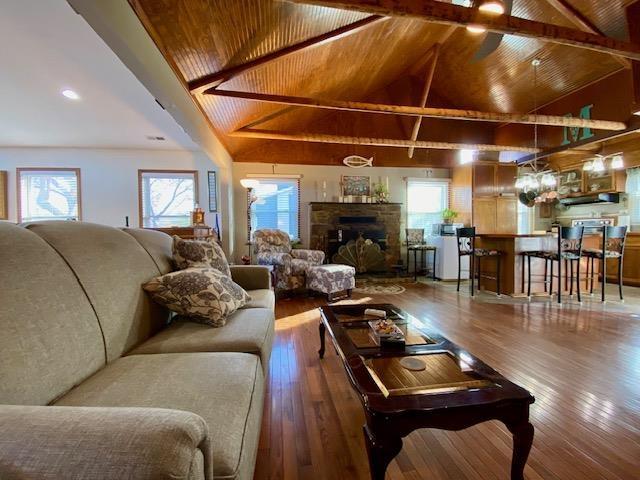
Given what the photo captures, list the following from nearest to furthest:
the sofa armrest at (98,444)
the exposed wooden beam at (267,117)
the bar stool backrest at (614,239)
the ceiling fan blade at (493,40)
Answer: the sofa armrest at (98,444) → the ceiling fan blade at (493,40) → the bar stool backrest at (614,239) → the exposed wooden beam at (267,117)

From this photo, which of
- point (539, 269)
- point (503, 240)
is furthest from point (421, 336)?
point (539, 269)

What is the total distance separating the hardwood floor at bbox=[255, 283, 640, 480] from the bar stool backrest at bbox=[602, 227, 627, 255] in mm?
1281

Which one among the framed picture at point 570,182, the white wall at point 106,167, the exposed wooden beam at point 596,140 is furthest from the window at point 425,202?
the white wall at point 106,167

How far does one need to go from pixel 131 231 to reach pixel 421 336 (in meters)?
1.94

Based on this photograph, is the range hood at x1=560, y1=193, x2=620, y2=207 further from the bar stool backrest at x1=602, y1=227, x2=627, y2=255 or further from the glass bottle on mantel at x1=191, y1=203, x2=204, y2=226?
the glass bottle on mantel at x1=191, y1=203, x2=204, y2=226

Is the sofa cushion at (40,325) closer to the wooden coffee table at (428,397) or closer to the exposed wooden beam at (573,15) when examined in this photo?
the wooden coffee table at (428,397)

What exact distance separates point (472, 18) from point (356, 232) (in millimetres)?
4249

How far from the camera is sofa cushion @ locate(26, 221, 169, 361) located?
124 cm

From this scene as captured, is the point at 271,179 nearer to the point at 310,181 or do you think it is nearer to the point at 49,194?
the point at 310,181

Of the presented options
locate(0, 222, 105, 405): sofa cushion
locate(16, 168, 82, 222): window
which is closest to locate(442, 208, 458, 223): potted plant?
locate(0, 222, 105, 405): sofa cushion

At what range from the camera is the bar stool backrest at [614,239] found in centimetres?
391

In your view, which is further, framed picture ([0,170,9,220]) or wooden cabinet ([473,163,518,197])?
wooden cabinet ([473,163,518,197])

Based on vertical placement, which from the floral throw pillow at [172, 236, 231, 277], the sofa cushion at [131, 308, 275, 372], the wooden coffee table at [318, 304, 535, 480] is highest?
the floral throw pillow at [172, 236, 231, 277]

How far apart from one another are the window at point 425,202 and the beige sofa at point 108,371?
582 centimetres
